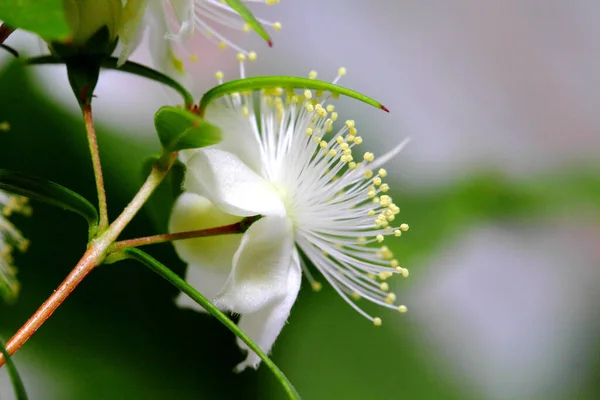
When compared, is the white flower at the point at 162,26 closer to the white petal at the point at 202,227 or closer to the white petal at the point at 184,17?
the white petal at the point at 184,17

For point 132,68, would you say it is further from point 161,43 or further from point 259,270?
point 259,270

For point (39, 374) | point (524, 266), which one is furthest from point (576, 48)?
point (39, 374)

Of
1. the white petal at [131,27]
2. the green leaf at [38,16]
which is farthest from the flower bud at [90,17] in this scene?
the green leaf at [38,16]

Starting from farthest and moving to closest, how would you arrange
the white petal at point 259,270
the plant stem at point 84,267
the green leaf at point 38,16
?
the white petal at point 259,270 < the plant stem at point 84,267 < the green leaf at point 38,16

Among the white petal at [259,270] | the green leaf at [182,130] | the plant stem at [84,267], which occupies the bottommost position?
the plant stem at [84,267]

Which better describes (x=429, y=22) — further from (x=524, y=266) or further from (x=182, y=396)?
(x=182, y=396)

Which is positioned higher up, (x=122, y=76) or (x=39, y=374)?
(x=122, y=76)

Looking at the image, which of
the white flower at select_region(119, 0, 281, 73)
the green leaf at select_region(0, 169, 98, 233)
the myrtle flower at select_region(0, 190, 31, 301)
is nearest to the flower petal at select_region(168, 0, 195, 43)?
the white flower at select_region(119, 0, 281, 73)
